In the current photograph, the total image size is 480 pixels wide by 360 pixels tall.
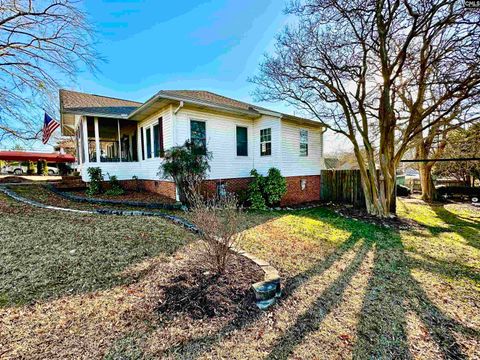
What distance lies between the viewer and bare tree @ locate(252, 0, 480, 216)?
6.67 metres

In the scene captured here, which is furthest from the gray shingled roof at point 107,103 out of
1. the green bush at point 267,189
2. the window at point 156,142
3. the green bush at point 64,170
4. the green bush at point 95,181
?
the green bush at point 64,170

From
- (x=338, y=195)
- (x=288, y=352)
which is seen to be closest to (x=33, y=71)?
(x=288, y=352)

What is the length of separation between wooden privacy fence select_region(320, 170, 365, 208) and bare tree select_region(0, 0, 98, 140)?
1197 centimetres

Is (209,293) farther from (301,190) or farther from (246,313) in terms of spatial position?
(301,190)

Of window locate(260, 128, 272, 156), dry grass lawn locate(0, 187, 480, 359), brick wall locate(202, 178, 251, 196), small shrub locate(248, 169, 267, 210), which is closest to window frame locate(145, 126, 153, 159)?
brick wall locate(202, 178, 251, 196)

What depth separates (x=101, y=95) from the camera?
47.9ft

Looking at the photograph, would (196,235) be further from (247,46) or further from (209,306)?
(247,46)

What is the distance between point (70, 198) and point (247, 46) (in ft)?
34.5

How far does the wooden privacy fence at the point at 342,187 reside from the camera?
431 inches

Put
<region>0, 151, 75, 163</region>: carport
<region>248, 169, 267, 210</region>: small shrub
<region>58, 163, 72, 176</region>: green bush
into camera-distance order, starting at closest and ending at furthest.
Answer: <region>248, 169, 267, 210</region>: small shrub → <region>0, 151, 75, 163</region>: carport → <region>58, 163, 72, 176</region>: green bush

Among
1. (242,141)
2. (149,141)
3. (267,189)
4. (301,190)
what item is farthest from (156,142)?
(301,190)

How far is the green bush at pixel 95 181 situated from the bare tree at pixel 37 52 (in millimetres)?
3512

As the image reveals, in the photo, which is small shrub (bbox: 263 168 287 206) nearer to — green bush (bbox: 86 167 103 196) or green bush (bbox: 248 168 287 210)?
green bush (bbox: 248 168 287 210)

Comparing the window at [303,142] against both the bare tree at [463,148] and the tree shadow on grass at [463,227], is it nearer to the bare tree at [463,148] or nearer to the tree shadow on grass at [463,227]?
the tree shadow on grass at [463,227]
